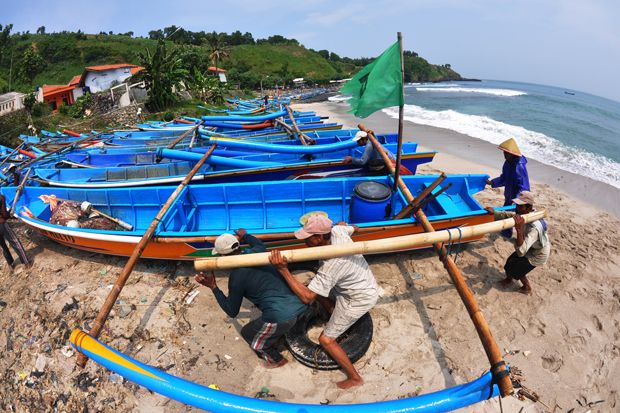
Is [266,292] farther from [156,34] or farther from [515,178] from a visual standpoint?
[156,34]

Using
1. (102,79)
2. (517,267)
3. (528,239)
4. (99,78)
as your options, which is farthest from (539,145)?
(99,78)

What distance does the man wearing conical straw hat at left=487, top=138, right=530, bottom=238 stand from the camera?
5.38m

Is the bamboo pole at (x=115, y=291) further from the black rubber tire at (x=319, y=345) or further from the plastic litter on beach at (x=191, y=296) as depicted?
the black rubber tire at (x=319, y=345)

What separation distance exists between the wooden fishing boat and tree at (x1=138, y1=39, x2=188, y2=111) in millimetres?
20790

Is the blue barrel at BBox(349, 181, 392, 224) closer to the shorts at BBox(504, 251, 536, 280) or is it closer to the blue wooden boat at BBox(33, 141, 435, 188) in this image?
Result: the blue wooden boat at BBox(33, 141, 435, 188)

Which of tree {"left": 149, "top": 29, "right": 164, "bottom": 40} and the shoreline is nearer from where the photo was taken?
the shoreline

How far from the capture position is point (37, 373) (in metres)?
3.88

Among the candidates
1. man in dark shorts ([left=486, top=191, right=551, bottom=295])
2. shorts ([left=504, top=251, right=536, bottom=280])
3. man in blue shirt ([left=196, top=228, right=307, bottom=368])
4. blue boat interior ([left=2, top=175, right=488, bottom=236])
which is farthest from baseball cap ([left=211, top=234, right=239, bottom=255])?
shorts ([left=504, top=251, right=536, bottom=280])

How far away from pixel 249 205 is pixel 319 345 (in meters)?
3.34

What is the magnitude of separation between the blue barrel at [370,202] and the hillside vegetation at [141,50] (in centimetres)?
2692

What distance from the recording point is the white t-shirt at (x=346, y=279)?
118 inches

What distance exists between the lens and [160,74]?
24344 millimetres

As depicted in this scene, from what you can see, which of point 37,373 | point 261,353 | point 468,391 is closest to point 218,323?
point 261,353

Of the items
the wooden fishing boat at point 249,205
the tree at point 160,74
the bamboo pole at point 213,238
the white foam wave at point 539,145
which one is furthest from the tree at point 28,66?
the bamboo pole at point 213,238
